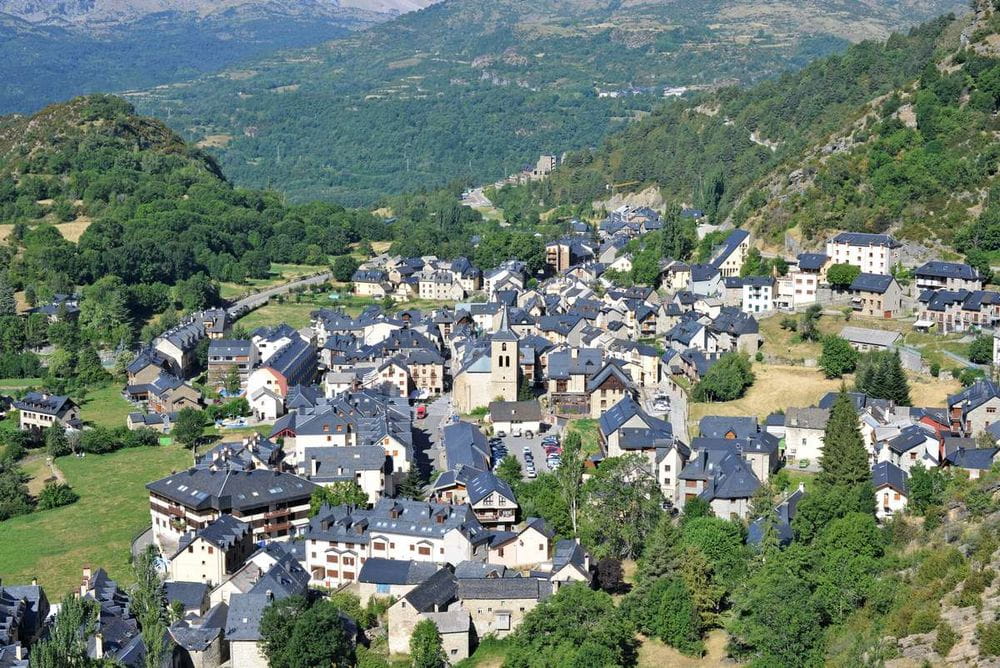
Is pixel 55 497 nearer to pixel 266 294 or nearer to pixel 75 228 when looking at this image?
pixel 266 294

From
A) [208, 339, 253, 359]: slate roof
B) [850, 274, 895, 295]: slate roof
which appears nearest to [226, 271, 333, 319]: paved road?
[208, 339, 253, 359]: slate roof

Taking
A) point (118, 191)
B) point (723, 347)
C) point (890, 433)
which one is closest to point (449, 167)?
point (118, 191)

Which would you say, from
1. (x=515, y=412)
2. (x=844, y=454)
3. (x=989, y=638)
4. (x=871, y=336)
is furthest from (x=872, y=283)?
(x=989, y=638)

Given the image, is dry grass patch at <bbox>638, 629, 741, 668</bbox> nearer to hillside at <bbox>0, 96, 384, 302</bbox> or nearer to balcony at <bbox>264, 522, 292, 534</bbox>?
balcony at <bbox>264, 522, 292, 534</bbox>

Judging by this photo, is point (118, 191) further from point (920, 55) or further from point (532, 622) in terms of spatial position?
point (532, 622)

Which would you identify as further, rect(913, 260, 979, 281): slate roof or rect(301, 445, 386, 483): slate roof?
rect(913, 260, 979, 281): slate roof
